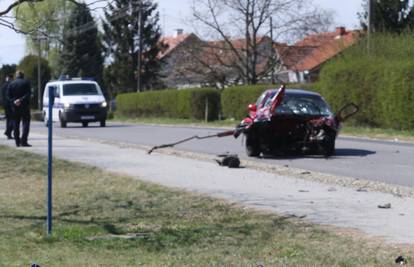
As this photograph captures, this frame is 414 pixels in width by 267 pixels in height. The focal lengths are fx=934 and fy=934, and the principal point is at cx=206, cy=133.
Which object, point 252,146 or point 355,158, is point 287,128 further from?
point 355,158

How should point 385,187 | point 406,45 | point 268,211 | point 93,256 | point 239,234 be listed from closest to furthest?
point 93,256
point 239,234
point 268,211
point 385,187
point 406,45

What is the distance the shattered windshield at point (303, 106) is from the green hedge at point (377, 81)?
11271 millimetres

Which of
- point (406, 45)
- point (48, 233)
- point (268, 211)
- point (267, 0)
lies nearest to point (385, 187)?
point (268, 211)

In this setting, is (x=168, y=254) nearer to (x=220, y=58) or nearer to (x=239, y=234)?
(x=239, y=234)

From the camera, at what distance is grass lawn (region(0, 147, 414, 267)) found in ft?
26.9

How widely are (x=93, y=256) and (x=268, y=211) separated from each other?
3198 mm

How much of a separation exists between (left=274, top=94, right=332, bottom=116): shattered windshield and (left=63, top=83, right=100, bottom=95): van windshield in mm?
21784

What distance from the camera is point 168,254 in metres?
8.52

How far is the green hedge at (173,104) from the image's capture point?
49562 millimetres

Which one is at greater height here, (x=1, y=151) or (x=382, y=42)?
(x=382, y=42)

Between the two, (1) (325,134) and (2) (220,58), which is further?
(2) (220,58)

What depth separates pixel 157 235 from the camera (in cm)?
957

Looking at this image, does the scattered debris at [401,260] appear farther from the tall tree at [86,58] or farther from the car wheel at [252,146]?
the tall tree at [86,58]

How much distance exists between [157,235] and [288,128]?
35.9ft
